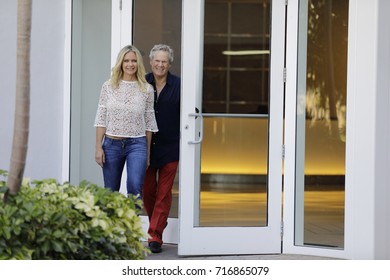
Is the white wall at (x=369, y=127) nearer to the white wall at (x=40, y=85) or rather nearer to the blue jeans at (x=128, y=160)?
the blue jeans at (x=128, y=160)

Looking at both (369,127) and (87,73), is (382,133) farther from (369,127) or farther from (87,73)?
(87,73)

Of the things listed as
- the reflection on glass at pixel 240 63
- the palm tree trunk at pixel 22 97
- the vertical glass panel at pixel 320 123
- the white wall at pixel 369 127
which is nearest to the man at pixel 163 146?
the vertical glass panel at pixel 320 123

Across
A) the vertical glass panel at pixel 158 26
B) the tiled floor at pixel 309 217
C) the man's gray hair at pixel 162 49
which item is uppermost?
the vertical glass panel at pixel 158 26

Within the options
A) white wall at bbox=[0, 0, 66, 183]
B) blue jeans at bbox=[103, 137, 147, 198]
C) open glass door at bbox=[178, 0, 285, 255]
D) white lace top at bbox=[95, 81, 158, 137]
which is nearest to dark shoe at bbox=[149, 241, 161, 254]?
open glass door at bbox=[178, 0, 285, 255]

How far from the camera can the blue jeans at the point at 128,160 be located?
22.1ft

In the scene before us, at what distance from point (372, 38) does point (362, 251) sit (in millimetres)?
1578

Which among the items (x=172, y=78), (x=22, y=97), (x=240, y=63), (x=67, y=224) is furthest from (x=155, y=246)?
(x=240, y=63)

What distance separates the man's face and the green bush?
262 cm

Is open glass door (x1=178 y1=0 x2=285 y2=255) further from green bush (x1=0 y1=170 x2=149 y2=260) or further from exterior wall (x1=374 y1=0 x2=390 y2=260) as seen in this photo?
green bush (x1=0 y1=170 x2=149 y2=260)

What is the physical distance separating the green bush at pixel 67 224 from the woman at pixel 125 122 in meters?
2.09

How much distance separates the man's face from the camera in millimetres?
7121

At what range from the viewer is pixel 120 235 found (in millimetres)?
4395
